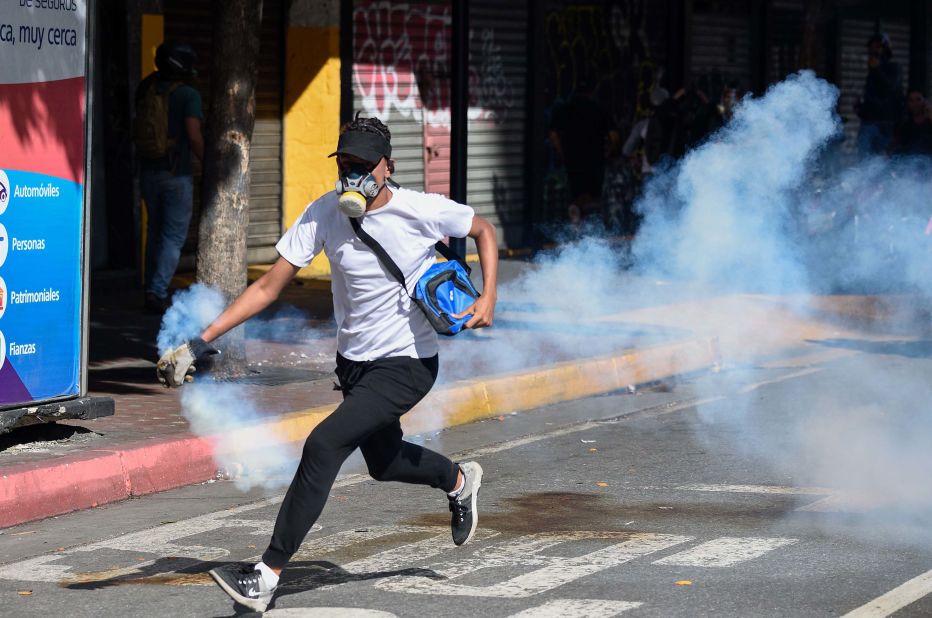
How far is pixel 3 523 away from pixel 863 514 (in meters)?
3.67

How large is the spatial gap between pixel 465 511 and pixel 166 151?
7041mm

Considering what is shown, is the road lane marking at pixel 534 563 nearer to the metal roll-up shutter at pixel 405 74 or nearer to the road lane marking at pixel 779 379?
the road lane marking at pixel 779 379

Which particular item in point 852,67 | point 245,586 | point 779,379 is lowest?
point 779,379

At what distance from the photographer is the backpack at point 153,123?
12562 mm

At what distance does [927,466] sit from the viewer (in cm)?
812

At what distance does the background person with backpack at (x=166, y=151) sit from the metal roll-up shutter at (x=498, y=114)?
255 inches

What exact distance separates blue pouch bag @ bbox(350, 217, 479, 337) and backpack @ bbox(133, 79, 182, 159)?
7.11 metres

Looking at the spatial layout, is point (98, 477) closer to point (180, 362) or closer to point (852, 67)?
point (180, 362)

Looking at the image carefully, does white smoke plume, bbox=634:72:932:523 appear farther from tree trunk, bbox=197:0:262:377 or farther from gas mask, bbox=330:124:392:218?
tree trunk, bbox=197:0:262:377

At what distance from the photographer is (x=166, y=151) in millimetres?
12695

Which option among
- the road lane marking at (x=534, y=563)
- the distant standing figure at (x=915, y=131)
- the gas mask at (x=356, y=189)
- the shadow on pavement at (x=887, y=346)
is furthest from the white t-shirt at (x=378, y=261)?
the distant standing figure at (x=915, y=131)

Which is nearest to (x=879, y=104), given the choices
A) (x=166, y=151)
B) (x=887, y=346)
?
(x=887, y=346)

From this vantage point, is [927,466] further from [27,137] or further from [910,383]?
[27,137]

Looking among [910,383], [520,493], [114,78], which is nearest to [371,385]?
[520,493]
